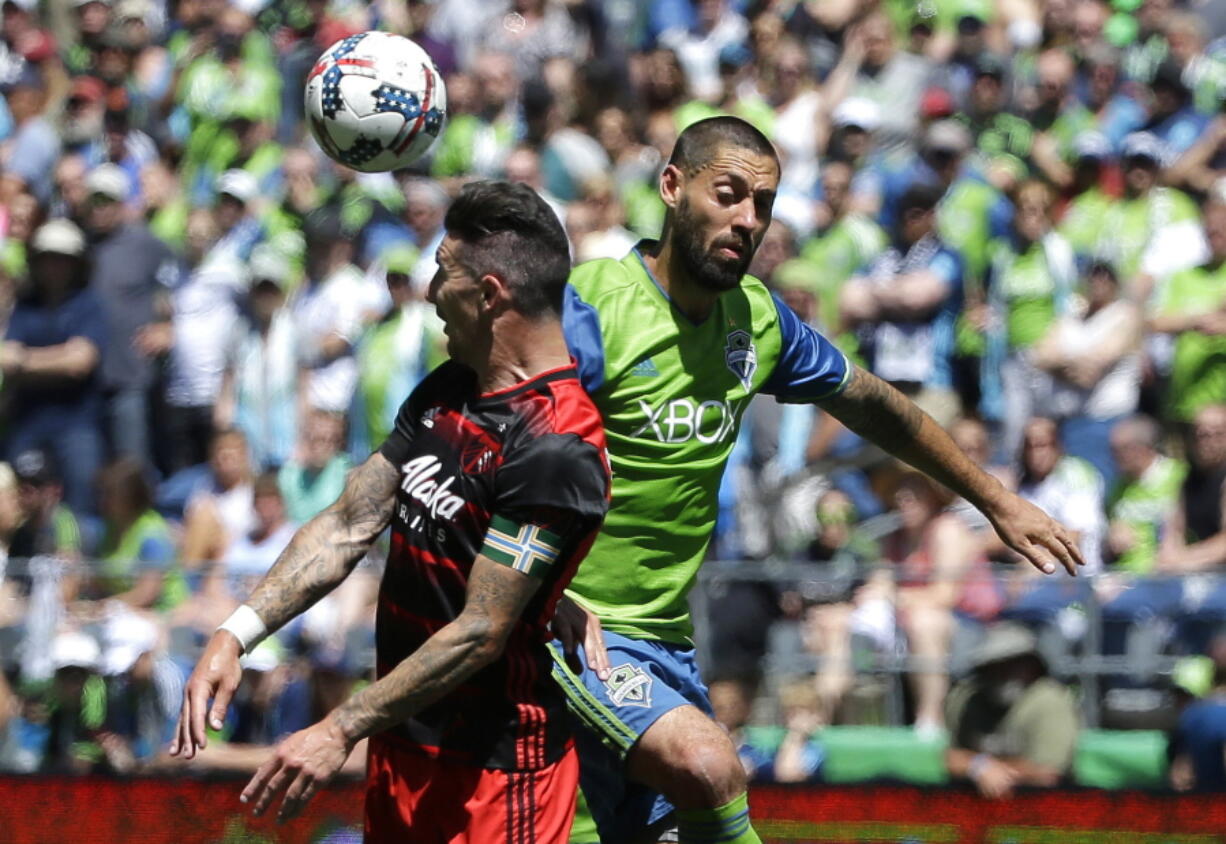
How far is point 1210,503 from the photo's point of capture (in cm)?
1034

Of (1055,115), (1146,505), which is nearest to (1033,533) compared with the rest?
(1146,505)

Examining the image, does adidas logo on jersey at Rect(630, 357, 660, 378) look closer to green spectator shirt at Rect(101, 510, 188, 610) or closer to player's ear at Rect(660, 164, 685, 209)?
player's ear at Rect(660, 164, 685, 209)

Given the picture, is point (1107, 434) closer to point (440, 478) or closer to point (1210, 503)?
point (1210, 503)

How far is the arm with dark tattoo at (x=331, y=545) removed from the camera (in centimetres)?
525

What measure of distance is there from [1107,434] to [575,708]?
5.91 metres

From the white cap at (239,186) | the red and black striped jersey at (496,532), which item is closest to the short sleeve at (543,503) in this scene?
the red and black striped jersey at (496,532)

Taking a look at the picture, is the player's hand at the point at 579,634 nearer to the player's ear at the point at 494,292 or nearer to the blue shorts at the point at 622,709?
the blue shorts at the point at 622,709

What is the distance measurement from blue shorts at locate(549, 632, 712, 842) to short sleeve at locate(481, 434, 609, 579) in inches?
36.6

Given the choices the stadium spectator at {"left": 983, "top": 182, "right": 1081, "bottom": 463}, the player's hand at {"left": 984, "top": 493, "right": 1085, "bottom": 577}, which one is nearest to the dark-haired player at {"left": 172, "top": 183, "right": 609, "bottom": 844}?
the player's hand at {"left": 984, "top": 493, "right": 1085, "bottom": 577}

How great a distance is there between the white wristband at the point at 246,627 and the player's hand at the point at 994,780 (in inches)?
195

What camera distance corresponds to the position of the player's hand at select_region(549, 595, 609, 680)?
19.1 ft

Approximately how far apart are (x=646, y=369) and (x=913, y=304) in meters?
5.87

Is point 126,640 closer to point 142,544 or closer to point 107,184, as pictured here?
point 142,544

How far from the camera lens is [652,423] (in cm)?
611
